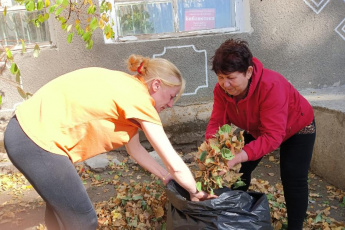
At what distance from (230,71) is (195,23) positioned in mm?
2755

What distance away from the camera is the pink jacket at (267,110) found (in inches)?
83.3

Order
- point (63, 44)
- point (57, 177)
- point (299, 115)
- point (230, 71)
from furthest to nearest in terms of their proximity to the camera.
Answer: point (63, 44) < point (299, 115) < point (230, 71) < point (57, 177)

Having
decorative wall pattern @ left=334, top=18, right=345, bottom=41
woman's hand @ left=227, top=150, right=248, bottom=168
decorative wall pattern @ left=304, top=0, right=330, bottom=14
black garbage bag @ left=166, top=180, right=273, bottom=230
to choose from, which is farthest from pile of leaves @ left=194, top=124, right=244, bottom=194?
decorative wall pattern @ left=334, top=18, right=345, bottom=41

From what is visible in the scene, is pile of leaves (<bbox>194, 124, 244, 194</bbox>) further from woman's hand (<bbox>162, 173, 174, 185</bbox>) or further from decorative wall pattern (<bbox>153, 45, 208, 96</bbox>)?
decorative wall pattern (<bbox>153, 45, 208, 96</bbox>)

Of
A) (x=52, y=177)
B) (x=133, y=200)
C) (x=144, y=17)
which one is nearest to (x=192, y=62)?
(x=144, y=17)

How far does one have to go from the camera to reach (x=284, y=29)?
455 cm

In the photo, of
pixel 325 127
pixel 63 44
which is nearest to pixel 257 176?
pixel 325 127

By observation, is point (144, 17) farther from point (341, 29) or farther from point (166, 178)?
point (166, 178)

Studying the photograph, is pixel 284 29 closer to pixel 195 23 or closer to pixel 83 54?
pixel 195 23

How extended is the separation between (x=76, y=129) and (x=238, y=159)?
3.46ft

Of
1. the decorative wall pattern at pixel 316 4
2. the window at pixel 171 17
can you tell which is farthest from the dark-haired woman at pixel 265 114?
the decorative wall pattern at pixel 316 4

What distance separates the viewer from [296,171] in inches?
A: 93.3

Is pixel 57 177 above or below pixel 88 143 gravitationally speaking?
below

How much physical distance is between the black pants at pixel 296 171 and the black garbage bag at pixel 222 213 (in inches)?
14.8
